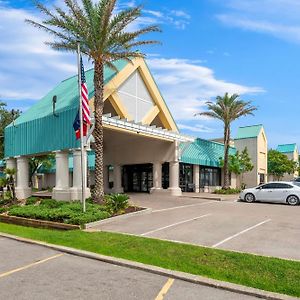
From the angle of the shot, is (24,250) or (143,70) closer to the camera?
(24,250)

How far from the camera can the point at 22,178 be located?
29.8 m

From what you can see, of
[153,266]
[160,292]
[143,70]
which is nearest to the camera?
[160,292]

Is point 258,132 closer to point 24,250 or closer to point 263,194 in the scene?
point 263,194

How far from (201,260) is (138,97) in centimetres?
2234

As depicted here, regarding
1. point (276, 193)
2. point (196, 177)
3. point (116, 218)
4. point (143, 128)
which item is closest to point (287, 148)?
point (196, 177)

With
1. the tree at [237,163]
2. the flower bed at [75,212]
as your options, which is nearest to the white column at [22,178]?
the flower bed at [75,212]

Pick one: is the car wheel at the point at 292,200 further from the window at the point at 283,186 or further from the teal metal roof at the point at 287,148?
the teal metal roof at the point at 287,148

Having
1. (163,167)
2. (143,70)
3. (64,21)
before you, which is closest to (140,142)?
(163,167)

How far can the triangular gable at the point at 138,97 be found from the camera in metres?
27.3

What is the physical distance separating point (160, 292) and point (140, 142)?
26.8 metres

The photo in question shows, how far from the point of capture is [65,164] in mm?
25297

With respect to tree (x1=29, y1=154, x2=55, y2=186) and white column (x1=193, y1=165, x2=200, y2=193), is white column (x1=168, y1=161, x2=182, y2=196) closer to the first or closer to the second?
white column (x1=193, y1=165, x2=200, y2=193)

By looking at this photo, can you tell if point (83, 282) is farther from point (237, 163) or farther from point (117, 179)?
point (237, 163)

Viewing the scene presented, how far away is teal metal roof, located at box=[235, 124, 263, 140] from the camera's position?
151 feet
